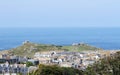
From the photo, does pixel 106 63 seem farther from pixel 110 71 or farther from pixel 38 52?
pixel 38 52

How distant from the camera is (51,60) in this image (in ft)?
177

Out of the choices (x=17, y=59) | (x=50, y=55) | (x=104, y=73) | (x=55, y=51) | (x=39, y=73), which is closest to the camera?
(x=39, y=73)

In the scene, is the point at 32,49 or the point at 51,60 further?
the point at 32,49

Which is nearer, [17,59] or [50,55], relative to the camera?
[17,59]

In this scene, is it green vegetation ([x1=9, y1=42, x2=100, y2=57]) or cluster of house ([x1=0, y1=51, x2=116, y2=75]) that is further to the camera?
green vegetation ([x1=9, y1=42, x2=100, y2=57])

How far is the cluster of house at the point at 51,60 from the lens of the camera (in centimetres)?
4278

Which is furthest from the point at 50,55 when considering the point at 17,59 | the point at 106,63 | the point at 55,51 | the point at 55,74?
the point at 55,74

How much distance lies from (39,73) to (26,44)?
47378mm

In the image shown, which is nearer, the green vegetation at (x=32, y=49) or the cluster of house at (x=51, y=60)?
the cluster of house at (x=51, y=60)

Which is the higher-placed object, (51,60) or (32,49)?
(51,60)

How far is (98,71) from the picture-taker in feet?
90.2

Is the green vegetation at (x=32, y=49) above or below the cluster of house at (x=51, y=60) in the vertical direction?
below

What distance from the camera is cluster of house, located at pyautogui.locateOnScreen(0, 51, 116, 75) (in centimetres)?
4278

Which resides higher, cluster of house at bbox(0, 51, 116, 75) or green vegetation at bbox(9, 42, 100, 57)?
cluster of house at bbox(0, 51, 116, 75)
